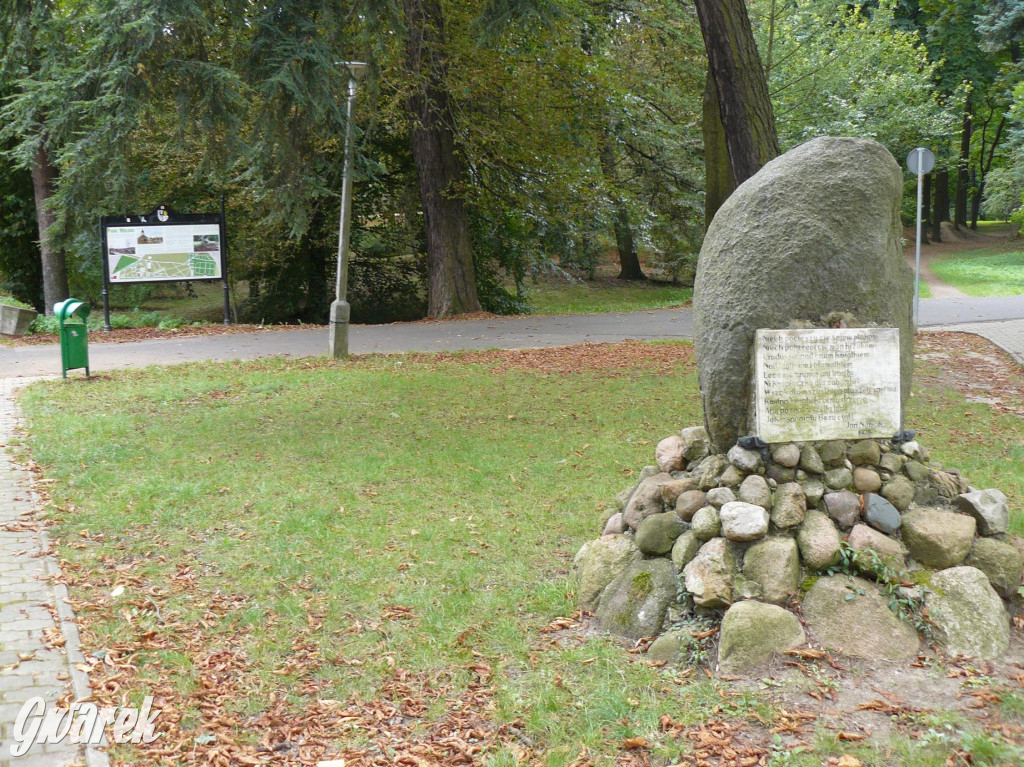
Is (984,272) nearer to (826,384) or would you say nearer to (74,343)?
(74,343)

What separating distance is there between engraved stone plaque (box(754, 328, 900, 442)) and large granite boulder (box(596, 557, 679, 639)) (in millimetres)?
976

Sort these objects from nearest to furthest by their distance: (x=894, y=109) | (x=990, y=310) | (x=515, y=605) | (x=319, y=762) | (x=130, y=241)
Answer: (x=319, y=762) → (x=515, y=605) → (x=130, y=241) → (x=990, y=310) → (x=894, y=109)

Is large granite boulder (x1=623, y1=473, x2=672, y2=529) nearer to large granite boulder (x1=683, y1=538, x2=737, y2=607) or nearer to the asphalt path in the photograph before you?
large granite boulder (x1=683, y1=538, x2=737, y2=607)

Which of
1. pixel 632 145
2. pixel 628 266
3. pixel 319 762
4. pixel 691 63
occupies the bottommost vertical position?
pixel 319 762

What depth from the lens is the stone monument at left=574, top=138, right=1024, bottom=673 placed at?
473cm

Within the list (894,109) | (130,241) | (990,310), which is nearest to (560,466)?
(130,241)

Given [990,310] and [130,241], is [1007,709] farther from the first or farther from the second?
[990,310]

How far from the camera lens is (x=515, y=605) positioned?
17.9 ft

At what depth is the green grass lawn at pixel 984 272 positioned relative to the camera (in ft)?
104

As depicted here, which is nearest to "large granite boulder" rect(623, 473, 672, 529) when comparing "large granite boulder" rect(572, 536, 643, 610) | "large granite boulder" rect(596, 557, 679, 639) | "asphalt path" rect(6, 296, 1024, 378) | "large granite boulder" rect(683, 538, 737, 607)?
"large granite boulder" rect(572, 536, 643, 610)

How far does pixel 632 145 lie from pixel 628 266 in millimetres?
10411

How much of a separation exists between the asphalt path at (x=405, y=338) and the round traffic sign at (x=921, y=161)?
322 cm

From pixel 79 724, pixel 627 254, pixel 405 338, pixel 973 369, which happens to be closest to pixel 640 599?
pixel 79 724

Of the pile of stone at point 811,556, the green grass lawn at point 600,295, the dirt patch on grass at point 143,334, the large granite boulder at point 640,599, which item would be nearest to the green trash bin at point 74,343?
the dirt patch on grass at point 143,334
